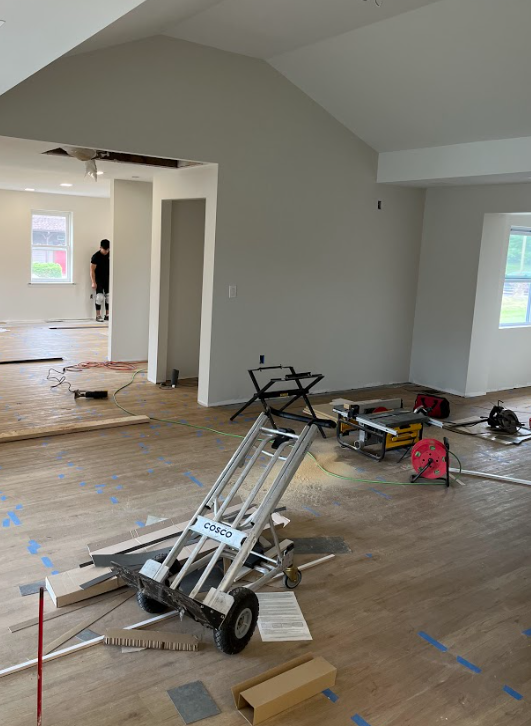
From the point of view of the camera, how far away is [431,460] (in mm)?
5027

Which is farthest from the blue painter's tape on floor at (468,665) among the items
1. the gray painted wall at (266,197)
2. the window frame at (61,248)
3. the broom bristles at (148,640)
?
the window frame at (61,248)

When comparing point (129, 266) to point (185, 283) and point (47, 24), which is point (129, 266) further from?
point (47, 24)

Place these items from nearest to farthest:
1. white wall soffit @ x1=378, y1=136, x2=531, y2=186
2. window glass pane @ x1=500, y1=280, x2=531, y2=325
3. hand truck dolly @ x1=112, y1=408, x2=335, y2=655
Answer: hand truck dolly @ x1=112, y1=408, x2=335, y2=655 < white wall soffit @ x1=378, y1=136, x2=531, y2=186 < window glass pane @ x1=500, y1=280, x2=531, y2=325

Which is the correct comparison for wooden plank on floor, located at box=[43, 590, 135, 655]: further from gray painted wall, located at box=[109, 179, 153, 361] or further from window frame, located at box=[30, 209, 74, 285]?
window frame, located at box=[30, 209, 74, 285]

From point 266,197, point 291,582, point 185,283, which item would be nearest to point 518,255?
point 266,197

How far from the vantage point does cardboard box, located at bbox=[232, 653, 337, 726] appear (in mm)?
2457

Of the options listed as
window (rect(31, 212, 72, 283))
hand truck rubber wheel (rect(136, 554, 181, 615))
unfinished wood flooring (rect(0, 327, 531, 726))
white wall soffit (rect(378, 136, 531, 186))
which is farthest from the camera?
window (rect(31, 212, 72, 283))

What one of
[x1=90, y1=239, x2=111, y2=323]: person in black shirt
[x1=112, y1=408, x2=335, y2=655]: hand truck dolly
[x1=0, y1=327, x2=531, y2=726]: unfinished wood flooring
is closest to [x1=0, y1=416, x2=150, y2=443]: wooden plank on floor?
[x1=0, y1=327, x2=531, y2=726]: unfinished wood flooring

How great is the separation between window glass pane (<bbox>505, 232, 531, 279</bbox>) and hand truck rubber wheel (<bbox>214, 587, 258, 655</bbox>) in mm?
6740

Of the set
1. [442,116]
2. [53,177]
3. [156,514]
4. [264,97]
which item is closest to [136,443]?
[156,514]

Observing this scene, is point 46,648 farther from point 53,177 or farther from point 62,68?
point 53,177

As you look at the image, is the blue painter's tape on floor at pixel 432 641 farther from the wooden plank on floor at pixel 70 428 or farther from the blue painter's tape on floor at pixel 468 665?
the wooden plank on floor at pixel 70 428

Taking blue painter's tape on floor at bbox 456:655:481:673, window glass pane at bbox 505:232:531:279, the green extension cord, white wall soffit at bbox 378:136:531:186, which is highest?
white wall soffit at bbox 378:136:531:186

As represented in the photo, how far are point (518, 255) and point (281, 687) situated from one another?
7244 mm
